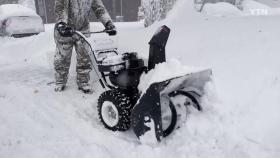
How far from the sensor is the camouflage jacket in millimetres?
5136

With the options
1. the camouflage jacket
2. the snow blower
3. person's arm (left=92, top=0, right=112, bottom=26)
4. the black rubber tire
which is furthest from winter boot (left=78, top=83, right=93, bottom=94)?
the black rubber tire

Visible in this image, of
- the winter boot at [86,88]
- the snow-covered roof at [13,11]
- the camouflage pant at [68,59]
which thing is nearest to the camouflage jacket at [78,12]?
the camouflage pant at [68,59]

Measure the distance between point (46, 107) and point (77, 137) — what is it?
1158mm

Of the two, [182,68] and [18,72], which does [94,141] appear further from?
[18,72]

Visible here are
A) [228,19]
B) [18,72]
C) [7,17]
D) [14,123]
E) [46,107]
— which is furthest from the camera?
[7,17]

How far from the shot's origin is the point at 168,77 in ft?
11.4

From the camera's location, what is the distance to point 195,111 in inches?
152

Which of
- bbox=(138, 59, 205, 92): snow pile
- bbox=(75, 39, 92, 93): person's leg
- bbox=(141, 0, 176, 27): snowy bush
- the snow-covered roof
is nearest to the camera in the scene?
bbox=(138, 59, 205, 92): snow pile

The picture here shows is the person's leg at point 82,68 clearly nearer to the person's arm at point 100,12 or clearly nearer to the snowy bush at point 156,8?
the person's arm at point 100,12

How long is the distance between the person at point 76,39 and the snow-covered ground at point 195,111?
26 cm

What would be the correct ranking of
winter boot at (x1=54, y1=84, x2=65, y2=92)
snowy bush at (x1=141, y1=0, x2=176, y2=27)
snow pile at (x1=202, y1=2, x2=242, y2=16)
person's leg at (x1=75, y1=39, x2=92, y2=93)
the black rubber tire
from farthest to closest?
1. snow pile at (x1=202, y1=2, x2=242, y2=16)
2. snowy bush at (x1=141, y1=0, x2=176, y2=27)
3. winter boot at (x1=54, y1=84, x2=65, y2=92)
4. person's leg at (x1=75, y1=39, x2=92, y2=93)
5. the black rubber tire

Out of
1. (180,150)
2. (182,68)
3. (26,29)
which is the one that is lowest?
(26,29)

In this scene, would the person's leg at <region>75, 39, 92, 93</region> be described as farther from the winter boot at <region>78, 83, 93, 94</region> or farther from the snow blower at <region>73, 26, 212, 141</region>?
the snow blower at <region>73, 26, 212, 141</region>

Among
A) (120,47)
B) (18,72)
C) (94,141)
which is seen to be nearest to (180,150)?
(94,141)
